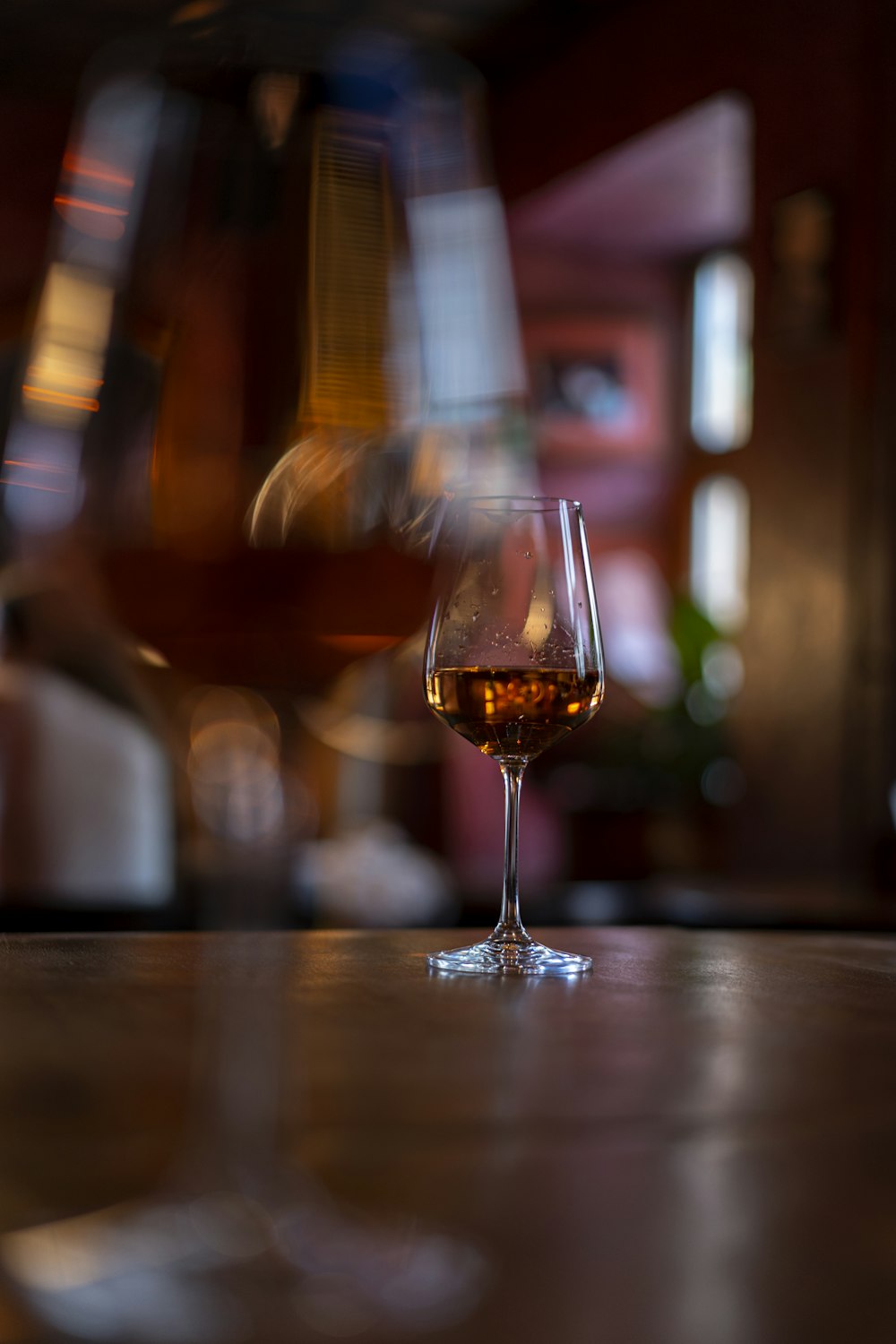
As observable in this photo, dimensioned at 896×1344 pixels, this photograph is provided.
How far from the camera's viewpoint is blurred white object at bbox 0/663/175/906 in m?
2.09

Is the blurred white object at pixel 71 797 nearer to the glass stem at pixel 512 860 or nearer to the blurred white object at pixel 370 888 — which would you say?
the blurred white object at pixel 370 888

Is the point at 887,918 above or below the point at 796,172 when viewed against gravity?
below

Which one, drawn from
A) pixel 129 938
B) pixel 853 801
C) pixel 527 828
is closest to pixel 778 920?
pixel 853 801

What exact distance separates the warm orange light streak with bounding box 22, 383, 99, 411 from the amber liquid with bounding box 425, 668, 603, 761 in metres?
0.46

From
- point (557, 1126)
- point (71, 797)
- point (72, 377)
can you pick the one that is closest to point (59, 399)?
point (72, 377)

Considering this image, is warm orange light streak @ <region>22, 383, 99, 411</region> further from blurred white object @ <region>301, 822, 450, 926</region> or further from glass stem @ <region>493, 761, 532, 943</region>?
blurred white object @ <region>301, 822, 450, 926</region>

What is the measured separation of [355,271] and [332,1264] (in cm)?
16

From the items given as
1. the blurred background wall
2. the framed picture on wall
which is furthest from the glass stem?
the framed picture on wall

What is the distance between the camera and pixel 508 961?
0.64 m

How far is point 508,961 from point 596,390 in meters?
5.46

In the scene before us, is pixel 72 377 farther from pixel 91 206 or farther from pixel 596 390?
pixel 596 390

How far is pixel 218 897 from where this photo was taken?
10.4 inches

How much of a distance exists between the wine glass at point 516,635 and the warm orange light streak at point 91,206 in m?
0.44

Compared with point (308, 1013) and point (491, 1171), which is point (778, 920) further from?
point (491, 1171)
